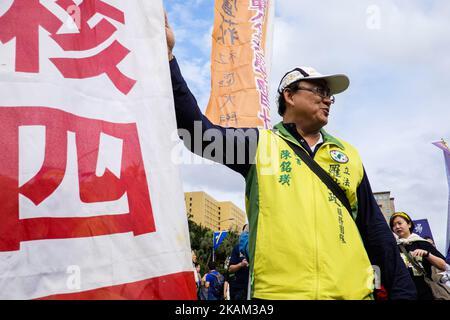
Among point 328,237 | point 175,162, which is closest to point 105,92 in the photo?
point 175,162

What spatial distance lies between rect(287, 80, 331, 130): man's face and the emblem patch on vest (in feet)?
0.63

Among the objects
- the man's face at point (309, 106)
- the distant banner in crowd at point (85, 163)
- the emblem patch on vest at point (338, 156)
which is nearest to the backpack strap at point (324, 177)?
the emblem patch on vest at point (338, 156)

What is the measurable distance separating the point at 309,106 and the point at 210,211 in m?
70.8

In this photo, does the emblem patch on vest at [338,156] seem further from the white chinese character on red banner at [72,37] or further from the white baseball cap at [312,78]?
the white chinese character on red banner at [72,37]

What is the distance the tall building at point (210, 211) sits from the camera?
61.5 m

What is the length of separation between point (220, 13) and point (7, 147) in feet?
18.1

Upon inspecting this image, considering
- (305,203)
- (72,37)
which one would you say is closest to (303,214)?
(305,203)

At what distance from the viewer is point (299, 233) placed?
5.64 feet

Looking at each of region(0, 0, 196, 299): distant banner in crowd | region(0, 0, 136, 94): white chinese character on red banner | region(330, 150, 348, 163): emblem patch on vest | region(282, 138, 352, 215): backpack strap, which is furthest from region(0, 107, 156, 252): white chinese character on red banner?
region(330, 150, 348, 163): emblem patch on vest

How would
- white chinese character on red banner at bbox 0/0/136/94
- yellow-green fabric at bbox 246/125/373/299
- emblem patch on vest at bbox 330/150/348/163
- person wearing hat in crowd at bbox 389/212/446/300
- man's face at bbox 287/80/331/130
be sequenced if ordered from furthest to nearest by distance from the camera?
person wearing hat in crowd at bbox 389/212/446/300, man's face at bbox 287/80/331/130, emblem patch on vest at bbox 330/150/348/163, yellow-green fabric at bbox 246/125/373/299, white chinese character on red banner at bbox 0/0/136/94

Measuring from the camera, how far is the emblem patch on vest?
6.59ft

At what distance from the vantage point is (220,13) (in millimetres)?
6328

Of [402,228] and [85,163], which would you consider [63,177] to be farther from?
[402,228]

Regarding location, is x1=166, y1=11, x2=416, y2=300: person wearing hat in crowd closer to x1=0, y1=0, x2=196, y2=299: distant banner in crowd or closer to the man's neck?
the man's neck
